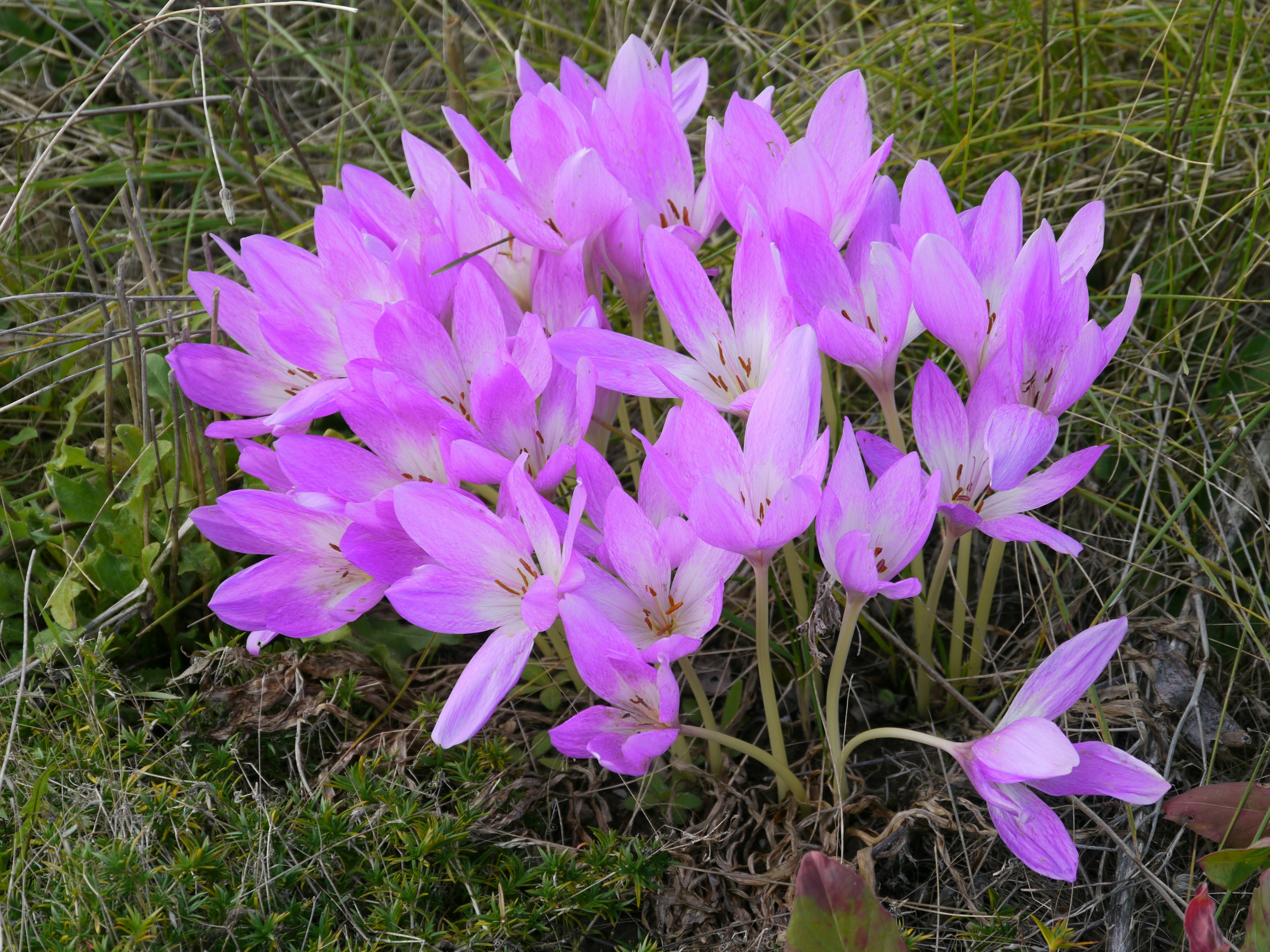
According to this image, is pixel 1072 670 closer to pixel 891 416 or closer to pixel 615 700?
pixel 891 416

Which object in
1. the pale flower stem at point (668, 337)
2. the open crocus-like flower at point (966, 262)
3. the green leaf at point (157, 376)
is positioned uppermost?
the open crocus-like flower at point (966, 262)

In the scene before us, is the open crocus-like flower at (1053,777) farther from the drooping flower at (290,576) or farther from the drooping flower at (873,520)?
the drooping flower at (290,576)

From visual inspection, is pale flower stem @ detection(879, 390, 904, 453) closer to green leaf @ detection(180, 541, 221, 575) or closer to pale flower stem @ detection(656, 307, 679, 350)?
pale flower stem @ detection(656, 307, 679, 350)

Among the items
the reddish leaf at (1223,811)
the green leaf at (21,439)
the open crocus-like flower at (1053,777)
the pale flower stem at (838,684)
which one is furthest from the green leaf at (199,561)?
the reddish leaf at (1223,811)

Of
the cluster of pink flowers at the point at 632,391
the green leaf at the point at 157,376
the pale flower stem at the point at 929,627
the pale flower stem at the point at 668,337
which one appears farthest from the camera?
the green leaf at the point at 157,376

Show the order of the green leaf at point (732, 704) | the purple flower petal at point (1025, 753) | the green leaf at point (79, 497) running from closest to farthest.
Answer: the purple flower petal at point (1025, 753)
the green leaf at point (732, 704)
the green leaf at point (79, 497)

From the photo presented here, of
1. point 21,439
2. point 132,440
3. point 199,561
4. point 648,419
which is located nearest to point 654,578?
point 648,419

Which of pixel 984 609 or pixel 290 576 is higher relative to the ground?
pixel 290 576
